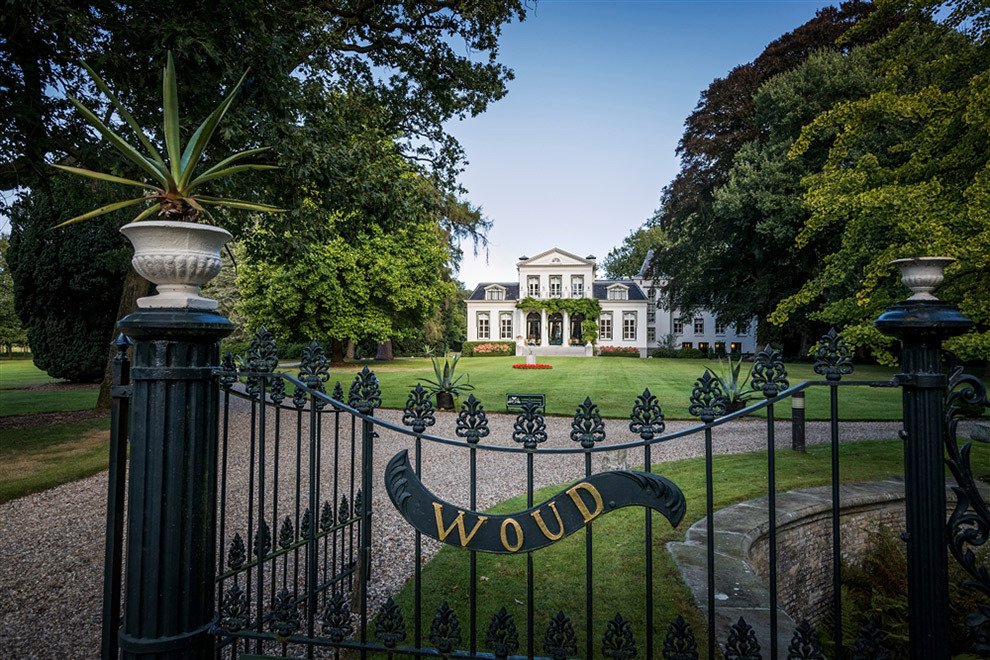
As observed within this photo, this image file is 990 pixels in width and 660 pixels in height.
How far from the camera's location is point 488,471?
7.23m

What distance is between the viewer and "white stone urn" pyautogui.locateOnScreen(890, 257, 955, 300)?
174 centimetres

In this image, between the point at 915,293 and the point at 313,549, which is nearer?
the point at 915,293

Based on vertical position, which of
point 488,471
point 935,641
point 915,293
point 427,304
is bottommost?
point 488,471

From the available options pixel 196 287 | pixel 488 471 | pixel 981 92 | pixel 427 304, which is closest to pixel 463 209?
pixel 427 304

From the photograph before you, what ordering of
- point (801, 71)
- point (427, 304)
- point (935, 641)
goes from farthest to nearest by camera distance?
point (427, 304) → point (801, 71) → point (935, 641)

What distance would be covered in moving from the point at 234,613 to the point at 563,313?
41.4 metres

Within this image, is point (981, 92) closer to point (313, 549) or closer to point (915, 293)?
point (915, 293)

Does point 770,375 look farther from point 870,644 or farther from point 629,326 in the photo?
point 629,326

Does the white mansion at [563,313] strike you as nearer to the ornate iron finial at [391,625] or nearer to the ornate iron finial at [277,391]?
the ornate iron finial at [277,391]

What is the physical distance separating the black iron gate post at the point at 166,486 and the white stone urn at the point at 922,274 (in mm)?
2614

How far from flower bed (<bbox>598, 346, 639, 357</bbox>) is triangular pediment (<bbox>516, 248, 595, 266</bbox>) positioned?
765 centimetres

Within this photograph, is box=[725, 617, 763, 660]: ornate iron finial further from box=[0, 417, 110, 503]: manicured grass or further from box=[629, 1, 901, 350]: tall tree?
box=[629, 1, 901, 350]: tall tree

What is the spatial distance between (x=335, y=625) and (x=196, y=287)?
5.02 feet

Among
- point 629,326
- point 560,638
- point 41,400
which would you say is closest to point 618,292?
point 629,326
